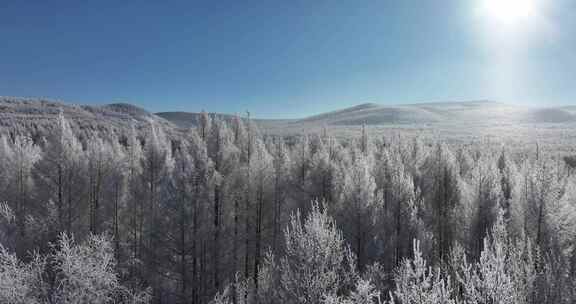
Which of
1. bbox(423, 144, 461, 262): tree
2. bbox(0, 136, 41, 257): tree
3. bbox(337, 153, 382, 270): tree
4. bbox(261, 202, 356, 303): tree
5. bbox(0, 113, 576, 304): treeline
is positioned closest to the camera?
bbox(261, 202, 356, 303): tree

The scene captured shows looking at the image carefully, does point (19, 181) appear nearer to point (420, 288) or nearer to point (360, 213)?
point (360, 213)

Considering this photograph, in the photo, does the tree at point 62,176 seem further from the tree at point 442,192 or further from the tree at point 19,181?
the tree at point 442,192

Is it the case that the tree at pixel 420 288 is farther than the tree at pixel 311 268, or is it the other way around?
the tree at pixel 311 268

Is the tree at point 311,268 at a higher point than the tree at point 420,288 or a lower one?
lower

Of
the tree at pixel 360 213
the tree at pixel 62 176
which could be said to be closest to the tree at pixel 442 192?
the tree at pixel 360 213

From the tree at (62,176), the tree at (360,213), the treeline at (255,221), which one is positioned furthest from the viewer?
the tree at (62,176)

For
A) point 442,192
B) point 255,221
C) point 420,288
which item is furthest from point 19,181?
point 442,192

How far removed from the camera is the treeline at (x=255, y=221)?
41.8 ft

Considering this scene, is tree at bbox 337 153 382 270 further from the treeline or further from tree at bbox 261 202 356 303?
tree at bbox 261 202 356 303

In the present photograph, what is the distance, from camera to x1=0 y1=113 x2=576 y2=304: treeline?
1275 cm

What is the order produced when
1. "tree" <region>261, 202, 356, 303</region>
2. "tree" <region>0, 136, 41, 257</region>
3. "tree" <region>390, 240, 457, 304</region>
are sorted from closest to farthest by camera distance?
"tree" <region>390, 240, 457, 304</region> → "tree" <region>261, 202, 356, 303</region> → "tree" <region>0, 136, 41, 257</region>

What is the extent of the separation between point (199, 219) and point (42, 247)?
13.7m

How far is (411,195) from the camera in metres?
21.0

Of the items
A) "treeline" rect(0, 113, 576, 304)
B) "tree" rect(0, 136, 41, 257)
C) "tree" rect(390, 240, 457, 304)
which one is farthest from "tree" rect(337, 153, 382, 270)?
"tree" rect(0, 136, 41, 257)
